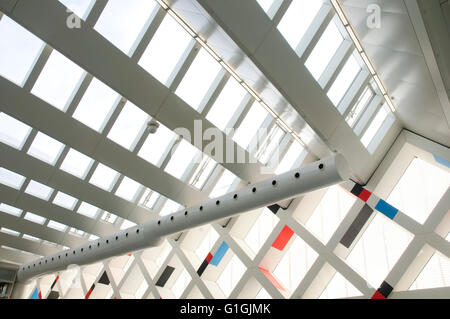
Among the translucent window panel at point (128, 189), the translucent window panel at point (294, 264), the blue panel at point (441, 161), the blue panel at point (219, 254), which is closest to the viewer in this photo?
the blue panel at point (441, 161)

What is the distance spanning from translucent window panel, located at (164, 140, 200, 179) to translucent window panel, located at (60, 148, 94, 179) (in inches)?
123

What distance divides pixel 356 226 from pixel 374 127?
4184mm

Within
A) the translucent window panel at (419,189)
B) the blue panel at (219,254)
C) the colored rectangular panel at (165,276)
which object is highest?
the translucent window panel at (419,189)

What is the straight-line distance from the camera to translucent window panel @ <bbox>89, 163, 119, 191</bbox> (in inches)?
599

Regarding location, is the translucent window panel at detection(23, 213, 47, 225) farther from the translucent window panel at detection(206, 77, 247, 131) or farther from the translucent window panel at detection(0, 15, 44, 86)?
the translucent window panel at detection(206, 77, 247, 131)

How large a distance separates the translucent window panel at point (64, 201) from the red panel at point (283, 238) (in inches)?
382

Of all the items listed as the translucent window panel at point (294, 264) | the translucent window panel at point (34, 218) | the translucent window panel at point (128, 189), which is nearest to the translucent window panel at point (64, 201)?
the translucent window panel at point (128, 189)

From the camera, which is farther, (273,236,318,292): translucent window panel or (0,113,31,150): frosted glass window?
(273,236,318,292): translucent window panel

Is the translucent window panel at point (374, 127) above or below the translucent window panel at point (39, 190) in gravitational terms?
above

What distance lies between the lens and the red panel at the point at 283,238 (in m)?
17.4

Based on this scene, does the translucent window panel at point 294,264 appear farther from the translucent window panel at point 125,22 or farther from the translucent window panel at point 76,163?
the translucent window panel at point 125,22

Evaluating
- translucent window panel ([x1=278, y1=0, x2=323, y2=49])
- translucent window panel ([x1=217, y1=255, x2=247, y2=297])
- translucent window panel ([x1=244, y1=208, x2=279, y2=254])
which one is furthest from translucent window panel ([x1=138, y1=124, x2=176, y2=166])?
translucent window panel ([x1=217, y1=255, x2=247, y2=297])

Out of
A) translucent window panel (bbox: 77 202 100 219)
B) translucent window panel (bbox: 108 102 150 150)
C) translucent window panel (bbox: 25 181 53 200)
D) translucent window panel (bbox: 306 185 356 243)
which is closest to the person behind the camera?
translucent window panel (bbox: 108 102 150 150)
